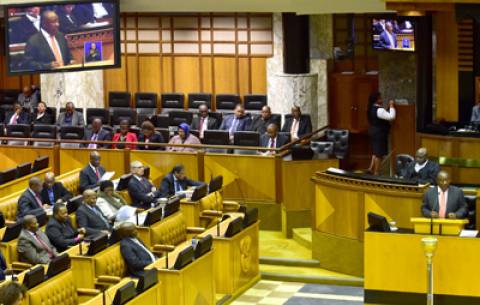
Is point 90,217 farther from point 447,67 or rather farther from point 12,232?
point 447,67

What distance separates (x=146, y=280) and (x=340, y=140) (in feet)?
20.1

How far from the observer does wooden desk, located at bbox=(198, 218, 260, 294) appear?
834cm

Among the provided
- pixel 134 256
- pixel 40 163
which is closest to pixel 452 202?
pixel 134 256

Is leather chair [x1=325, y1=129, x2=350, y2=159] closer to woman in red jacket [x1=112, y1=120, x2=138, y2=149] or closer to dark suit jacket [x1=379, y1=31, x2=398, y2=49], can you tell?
dark suit jacket [x1=379, y1=31, x2=398, y2=49]

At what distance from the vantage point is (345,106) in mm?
13797

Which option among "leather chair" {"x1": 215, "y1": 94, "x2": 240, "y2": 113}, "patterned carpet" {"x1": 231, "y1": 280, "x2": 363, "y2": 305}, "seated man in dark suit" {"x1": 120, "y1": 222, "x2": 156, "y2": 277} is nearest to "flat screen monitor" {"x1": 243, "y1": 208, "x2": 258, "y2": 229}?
"patterned carpet" {"x1": 231, "y1": 280, "x2": 363, "y2": 305}

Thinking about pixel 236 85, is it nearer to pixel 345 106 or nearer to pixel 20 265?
pixel 345 106

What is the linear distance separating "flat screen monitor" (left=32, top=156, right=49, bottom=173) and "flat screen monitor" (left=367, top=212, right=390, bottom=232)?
5423 millimetres

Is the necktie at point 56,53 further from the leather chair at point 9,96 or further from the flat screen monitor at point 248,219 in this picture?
the flat screen monitor at point 248,219

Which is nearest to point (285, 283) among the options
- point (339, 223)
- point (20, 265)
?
point (339, 223)

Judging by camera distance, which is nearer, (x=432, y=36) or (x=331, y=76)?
(x=432, y=36)

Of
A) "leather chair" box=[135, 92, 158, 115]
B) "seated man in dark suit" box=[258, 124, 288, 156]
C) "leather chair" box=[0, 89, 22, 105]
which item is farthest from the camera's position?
"leather chair" box=[0, 89, 22, 105]

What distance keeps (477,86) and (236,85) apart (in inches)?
180

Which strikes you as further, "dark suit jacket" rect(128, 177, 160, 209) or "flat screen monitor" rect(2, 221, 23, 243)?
"dark suit jacket" rect(128, 177, 160, 209)
